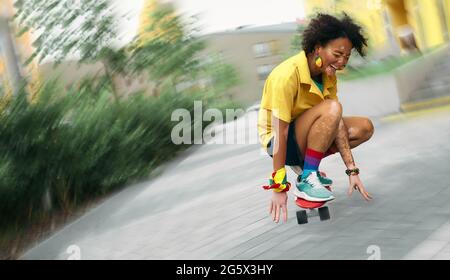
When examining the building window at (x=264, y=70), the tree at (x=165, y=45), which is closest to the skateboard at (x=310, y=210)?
the building window at (x=264, y=70)

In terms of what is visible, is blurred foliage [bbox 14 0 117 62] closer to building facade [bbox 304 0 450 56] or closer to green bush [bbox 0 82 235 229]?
green bush [bbox 0 82 235 229]

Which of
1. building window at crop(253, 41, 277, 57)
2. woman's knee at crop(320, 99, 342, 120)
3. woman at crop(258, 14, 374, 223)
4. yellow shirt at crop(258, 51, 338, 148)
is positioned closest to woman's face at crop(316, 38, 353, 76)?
woman at crop(258, 14, 374, 223)

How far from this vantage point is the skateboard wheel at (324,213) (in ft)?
8.96

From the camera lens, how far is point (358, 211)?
9.19 ft

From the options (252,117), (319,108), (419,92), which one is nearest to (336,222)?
(319,108)

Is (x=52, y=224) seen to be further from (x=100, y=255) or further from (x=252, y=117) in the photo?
(x=252, y=117)

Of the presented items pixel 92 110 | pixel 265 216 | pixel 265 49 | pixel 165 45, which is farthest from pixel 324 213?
pixel 165 45

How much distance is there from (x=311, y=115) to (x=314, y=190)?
1.32 feet

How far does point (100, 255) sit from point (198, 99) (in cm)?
303

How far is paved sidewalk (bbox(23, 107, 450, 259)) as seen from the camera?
94.5 inches

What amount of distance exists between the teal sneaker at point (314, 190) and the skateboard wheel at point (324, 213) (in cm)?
17

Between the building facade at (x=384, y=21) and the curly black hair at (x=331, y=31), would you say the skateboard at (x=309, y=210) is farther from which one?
the building facade at (x=384, y=21)

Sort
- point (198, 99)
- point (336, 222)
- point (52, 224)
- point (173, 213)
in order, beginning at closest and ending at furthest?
point (336, 222) → point (173, 213) → point (52, 224) → point (198, 99)

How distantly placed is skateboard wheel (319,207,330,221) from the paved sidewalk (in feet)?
0.14
